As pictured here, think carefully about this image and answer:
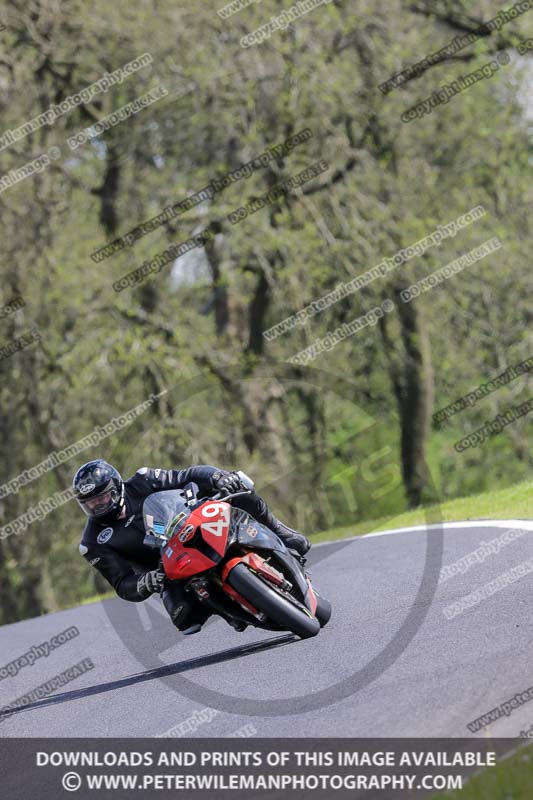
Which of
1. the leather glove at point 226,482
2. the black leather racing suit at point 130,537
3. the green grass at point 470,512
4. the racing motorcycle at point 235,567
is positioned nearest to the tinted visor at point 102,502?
the black leather racing suit at point 130,537

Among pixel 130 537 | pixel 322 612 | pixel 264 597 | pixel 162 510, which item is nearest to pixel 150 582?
pixel 162 510

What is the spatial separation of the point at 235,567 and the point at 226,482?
0.67 meters

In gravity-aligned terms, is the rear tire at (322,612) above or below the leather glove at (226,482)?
below

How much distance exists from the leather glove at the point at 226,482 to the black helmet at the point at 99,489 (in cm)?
71

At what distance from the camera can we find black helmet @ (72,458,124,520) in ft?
24.2

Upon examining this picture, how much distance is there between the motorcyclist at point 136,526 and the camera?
23.5 feet

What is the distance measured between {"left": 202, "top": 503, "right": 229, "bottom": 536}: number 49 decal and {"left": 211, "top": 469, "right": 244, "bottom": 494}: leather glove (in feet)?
0.73

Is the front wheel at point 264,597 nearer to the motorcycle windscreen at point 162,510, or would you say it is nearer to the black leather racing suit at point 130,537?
the motorcycle windscreen at point 162,510

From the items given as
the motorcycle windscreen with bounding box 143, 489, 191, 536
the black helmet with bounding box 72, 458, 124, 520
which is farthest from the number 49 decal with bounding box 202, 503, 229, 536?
the black helmet with bounding box 72, 458, 124, 520

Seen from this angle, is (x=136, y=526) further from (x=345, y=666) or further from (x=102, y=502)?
(x=345, y=666)
